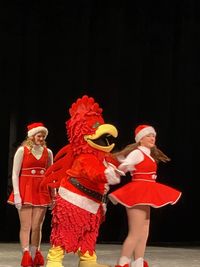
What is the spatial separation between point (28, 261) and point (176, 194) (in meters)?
1.12

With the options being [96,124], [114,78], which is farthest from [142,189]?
[114,78]

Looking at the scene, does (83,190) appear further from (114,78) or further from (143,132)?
(114,78)

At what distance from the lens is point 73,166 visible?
4.19 metres

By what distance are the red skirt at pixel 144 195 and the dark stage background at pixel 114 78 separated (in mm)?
2403

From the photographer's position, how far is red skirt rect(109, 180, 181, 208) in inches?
171

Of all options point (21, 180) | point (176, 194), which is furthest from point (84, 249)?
point (21, 180)

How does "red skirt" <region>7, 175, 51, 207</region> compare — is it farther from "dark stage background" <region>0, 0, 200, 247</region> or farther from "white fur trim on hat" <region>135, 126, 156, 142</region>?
"dark stage background" <region>0, 0, 200, 247</region>

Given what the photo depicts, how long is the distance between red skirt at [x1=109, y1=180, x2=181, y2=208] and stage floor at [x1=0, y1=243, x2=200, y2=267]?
38.5 inches

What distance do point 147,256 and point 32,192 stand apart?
52.8 inches

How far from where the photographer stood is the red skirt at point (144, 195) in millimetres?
4352

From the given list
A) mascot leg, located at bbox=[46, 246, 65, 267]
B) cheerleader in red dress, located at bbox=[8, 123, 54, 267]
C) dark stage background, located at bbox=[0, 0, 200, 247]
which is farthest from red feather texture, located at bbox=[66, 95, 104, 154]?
dark stage background, located at bbox=[0, 0, 200, 247]

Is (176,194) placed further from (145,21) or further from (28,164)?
(145,21)

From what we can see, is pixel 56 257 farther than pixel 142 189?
No

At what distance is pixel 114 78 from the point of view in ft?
22.6
